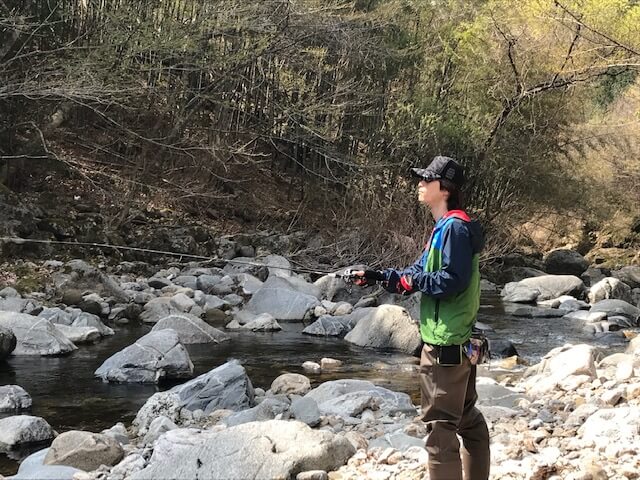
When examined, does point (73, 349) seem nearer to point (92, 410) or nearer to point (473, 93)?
point (92, 410)

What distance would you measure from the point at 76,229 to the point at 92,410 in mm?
7525

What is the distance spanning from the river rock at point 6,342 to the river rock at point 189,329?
1.60m

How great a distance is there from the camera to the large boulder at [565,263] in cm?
1873

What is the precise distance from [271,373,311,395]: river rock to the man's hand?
3597 millimetres

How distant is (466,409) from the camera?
2975 millimetres

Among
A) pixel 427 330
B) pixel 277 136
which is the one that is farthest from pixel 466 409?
pixel 277 136

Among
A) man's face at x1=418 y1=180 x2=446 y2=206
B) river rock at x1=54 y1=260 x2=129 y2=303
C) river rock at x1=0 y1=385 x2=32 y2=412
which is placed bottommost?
river rock at x1=54 y1=260 x2=129 y2=303

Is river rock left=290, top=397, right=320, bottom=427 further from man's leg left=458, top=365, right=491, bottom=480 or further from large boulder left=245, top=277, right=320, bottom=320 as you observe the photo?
large boulder left=245, top=277, right=320, bottom=320

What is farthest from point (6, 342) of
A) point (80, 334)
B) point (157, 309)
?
point (157, 309)

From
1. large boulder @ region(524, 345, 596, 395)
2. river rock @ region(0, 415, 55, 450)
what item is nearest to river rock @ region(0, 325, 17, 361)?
river rock @ region(0, 415, 55, 450)

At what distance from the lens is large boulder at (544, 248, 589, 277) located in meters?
18.7

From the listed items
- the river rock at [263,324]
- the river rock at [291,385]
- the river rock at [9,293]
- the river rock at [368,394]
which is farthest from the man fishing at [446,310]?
the river rock at [9,293]

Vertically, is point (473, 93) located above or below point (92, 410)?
above

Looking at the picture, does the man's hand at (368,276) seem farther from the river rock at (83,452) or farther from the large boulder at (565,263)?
the large boulder at (565,263)
